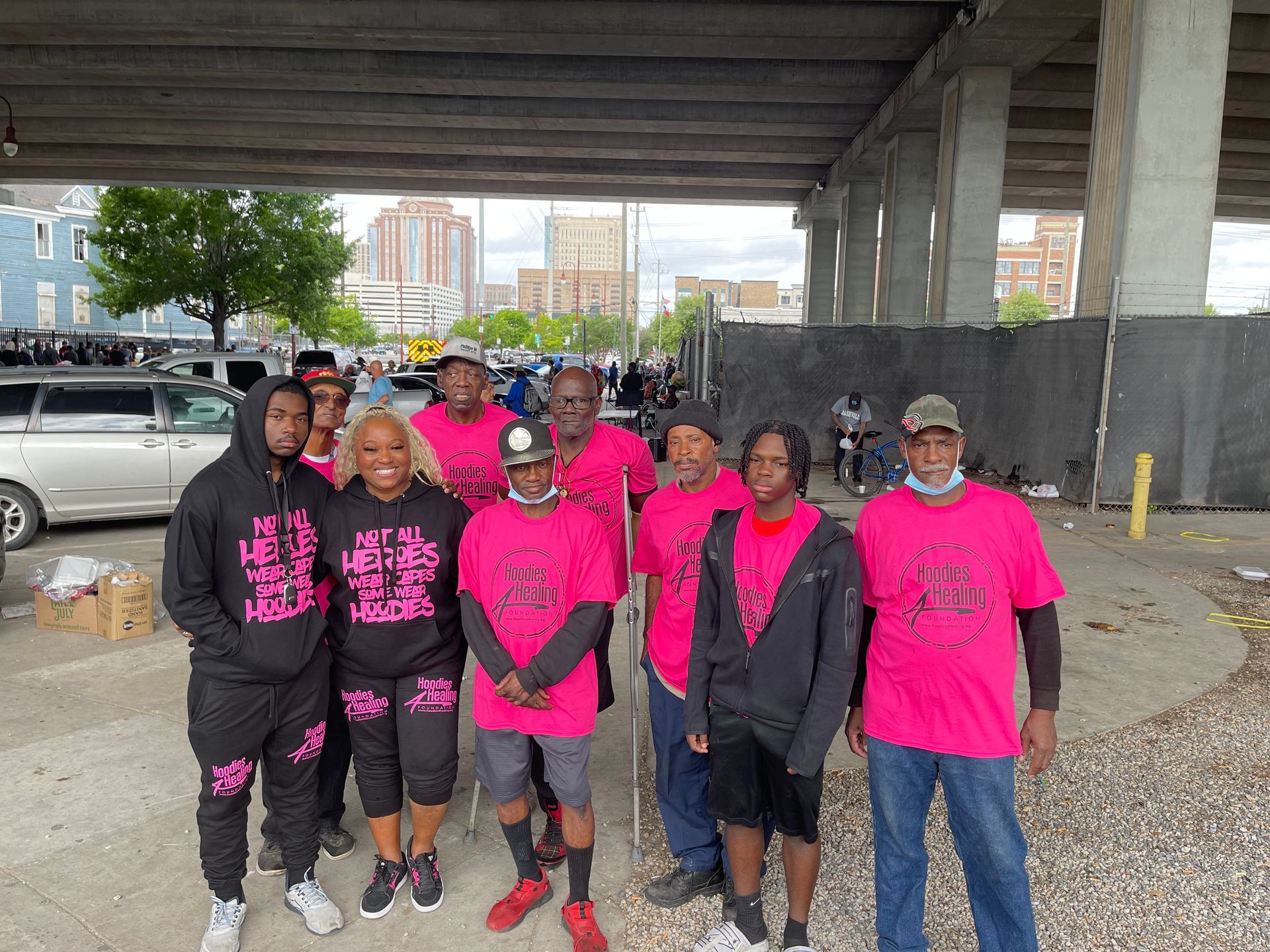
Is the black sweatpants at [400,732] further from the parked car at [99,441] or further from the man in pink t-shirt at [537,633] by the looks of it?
the parked car at [99,441]

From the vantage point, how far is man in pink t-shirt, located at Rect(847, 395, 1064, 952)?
2.54 m

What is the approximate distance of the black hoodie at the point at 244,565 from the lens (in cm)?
281

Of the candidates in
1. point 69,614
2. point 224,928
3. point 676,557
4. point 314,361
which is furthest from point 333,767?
point 314,361

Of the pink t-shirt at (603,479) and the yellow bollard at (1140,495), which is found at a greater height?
the pink t-shirt at (603,479)

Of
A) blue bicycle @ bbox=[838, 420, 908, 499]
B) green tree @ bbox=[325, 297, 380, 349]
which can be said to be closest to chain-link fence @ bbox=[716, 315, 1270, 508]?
blue bicycle @ bbox=[838, 420, 908, 499]

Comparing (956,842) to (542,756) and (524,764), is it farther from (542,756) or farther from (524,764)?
(542,756)

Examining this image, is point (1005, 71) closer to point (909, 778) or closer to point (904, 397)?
point (904, 397)

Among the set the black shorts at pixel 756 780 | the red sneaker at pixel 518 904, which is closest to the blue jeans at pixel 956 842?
the black shorts at pixel 756 780

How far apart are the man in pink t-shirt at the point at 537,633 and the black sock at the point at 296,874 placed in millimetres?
674

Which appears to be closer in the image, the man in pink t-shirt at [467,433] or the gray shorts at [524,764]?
the gray shorts at [524,764]

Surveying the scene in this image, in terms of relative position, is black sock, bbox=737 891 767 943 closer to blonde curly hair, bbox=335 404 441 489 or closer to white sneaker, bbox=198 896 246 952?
white sneaker, bbox=198 896 246 952

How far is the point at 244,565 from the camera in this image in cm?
291

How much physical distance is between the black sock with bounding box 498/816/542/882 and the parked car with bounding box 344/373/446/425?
482 inches

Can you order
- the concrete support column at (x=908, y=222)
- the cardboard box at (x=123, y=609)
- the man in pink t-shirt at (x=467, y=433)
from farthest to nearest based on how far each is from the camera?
the concrete support column at (x=908, y=222) < the cardboard box at (x=123, y=609) < the man in pink t-shirt at (x=467, y=433)
